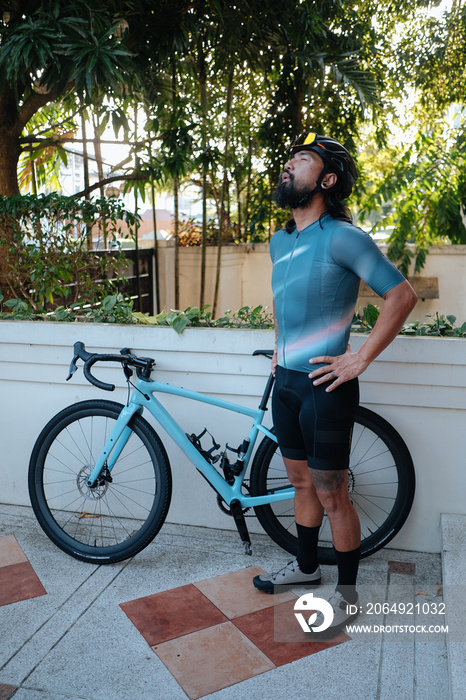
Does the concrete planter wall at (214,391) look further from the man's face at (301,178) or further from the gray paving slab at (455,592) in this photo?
the man's face at (301,178)

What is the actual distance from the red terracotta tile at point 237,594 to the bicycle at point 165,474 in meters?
0.16

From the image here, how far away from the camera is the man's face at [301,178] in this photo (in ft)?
6.79

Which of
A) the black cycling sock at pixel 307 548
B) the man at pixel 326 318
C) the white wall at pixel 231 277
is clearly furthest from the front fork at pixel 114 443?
the white wall at pixel 231 277

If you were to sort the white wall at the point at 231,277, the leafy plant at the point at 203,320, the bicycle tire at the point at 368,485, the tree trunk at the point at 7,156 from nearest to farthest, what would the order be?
the bicycle tire at the point at 368,485 < the leafy plant at the point at 203,320 < the tree trunk at the point at 7,156 < the white wall at the point at 231,277

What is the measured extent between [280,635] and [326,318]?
107cm

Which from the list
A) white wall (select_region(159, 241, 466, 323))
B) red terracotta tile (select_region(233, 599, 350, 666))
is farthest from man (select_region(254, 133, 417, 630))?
white wall (select_region(159, 241, 466, 323))

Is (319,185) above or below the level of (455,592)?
above

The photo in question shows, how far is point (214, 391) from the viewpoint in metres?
2.81

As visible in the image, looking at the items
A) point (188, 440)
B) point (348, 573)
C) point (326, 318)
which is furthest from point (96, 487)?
point (326, 318)

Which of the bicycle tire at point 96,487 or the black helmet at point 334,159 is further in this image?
the bicycle tire at point 96,487

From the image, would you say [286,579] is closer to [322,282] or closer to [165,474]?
[165,474]

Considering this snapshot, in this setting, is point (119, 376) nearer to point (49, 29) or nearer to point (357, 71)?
point (49, 29)

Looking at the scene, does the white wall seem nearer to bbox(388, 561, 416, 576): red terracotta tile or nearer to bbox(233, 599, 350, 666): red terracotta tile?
bbox(388, 561, 416, 576): red terracotta tile

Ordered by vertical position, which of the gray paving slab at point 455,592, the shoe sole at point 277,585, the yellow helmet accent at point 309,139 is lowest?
the shoe sole at point 277,585
